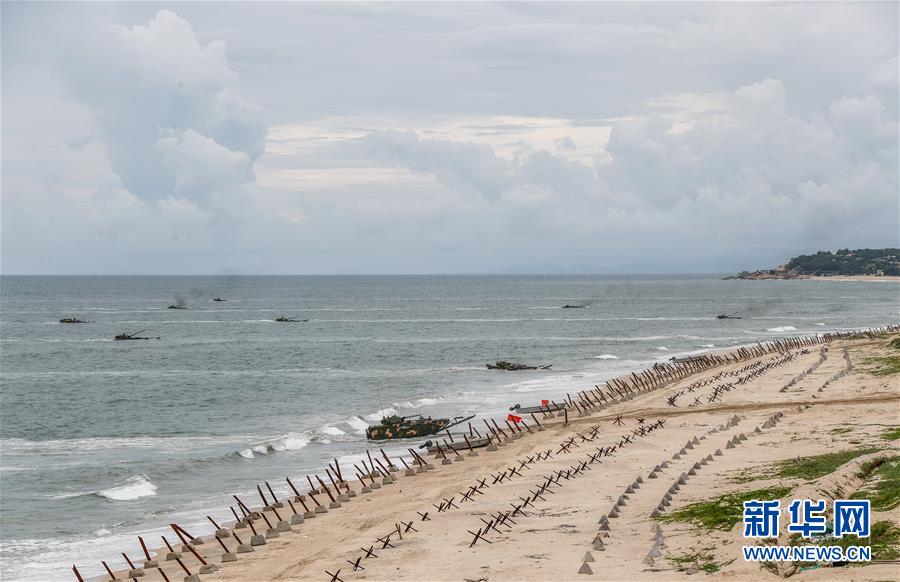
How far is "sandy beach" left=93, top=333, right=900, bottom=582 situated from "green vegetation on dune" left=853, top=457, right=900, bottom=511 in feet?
0.94

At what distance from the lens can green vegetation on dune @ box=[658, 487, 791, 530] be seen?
18844mm

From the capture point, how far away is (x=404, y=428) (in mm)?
42594

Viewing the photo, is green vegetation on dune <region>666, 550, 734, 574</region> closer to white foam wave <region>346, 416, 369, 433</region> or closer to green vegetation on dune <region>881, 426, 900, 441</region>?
green vegetation on dune <region>881, 426, 900, 441</region>

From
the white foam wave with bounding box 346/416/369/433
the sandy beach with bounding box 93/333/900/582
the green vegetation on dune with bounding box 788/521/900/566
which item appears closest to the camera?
the green vegetation on dune with bounding box 788/521/900/566

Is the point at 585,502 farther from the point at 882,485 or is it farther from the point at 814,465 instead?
the point at 882,485

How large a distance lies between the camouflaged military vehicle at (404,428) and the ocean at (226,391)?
1.04m

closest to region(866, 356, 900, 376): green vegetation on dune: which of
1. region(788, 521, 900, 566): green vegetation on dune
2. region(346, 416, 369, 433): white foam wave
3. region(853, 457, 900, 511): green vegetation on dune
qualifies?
region(346, 416, 369, 433): white foam wave

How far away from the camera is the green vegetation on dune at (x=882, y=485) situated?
17562mm

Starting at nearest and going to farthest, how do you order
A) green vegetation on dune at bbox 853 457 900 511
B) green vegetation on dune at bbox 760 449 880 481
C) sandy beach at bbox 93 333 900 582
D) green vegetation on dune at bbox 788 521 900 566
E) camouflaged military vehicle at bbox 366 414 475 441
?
1. green vegetation on dune at bbox 788 521 900 566
2. green vegetation on dune at bbox 853 457 900 511
3. sandy beach at bbox 93 333 900 582
4. green vegetation on dune at bbox 760 449 880 481
5. camouflaged military vehicle at bbox 366 414 475 441

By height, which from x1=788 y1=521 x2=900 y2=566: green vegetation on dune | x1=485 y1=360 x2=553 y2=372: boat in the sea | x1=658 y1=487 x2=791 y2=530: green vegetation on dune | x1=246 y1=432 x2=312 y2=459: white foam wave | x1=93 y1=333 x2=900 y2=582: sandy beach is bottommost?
x1=246 y1=432 x2=312 y2=459: white foam wave

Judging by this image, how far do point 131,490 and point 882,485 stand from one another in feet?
79.6

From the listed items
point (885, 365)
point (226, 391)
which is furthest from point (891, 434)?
point (226, 391)

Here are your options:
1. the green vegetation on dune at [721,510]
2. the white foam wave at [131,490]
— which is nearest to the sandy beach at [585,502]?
the green vegetation on dune at [721,510]

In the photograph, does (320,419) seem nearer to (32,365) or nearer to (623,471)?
(623,471)
